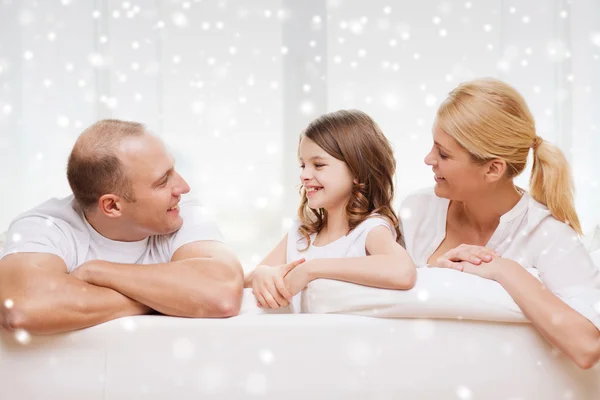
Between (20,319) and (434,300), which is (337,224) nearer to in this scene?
(434,300)

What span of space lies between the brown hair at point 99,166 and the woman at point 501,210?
0.82 m

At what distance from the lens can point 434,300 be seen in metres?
1.42

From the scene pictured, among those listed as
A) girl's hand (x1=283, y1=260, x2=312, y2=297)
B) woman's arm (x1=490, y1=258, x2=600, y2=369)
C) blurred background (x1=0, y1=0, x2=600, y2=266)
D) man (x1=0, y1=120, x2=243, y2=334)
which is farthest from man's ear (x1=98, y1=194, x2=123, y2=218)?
blurred background (x1=0, y1=0, x2=600, y2=266)

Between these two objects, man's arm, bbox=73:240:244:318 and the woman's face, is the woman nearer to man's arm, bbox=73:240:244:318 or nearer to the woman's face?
the woman's face

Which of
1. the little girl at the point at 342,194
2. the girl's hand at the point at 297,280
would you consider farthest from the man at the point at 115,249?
the little girl at the point at 342,194

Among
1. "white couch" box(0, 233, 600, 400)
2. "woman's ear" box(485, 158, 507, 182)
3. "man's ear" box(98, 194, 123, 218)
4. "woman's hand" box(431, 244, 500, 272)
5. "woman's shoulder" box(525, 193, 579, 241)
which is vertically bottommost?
"white couch" box(0, 233, 600, 400)

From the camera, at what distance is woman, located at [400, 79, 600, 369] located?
5.02ft

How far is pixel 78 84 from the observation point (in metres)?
2.99

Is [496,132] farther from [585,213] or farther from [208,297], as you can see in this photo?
[585,213]

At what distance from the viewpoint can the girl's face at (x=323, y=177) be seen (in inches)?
74.0

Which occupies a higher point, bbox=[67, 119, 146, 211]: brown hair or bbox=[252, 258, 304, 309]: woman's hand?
bbox=[67, 119, 146, 211]: brown hair

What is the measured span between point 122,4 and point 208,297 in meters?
1.97

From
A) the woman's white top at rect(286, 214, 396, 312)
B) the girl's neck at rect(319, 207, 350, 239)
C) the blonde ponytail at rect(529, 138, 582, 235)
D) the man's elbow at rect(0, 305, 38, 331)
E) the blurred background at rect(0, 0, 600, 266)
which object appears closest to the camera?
the man's elbow at rect(0, 305, 38, 331)

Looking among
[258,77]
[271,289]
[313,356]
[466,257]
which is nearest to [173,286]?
[271,289]
